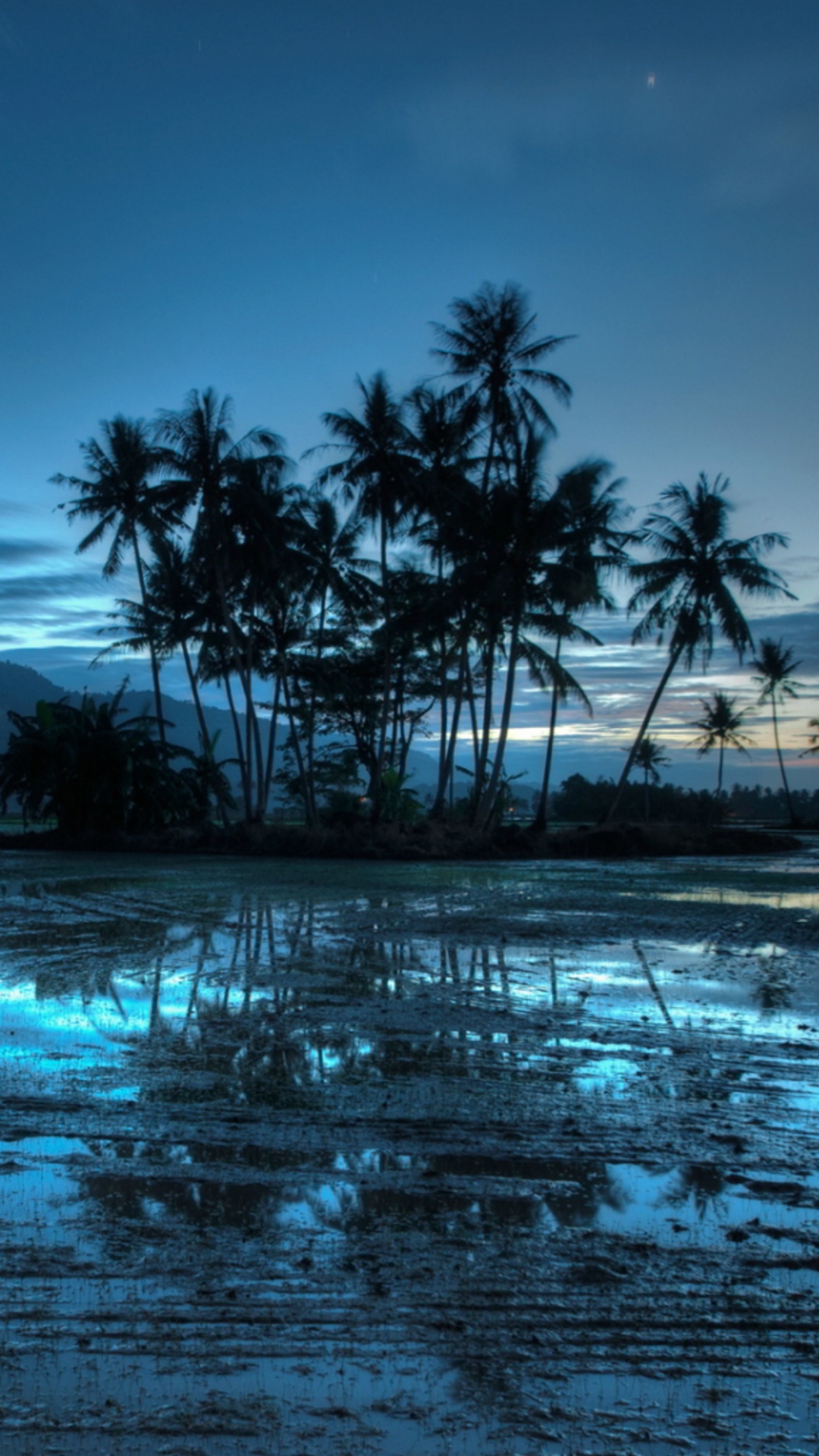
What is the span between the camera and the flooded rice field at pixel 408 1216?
7.20 ft

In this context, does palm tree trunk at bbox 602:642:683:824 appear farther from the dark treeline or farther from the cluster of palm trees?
the dark treeline

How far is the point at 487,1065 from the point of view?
4945 millimetres

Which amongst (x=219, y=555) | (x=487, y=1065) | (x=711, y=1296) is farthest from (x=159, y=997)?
(x=219, y=555)

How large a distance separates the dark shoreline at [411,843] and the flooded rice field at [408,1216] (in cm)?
1765

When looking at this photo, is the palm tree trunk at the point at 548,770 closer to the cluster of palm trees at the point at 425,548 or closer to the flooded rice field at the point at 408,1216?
the cluster of palm trees at the point at 425,548

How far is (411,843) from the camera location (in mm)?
25078

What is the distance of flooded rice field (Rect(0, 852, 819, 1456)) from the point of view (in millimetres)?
2193

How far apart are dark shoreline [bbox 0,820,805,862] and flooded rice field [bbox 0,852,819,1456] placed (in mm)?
17647

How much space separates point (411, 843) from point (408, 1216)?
22.0 meters

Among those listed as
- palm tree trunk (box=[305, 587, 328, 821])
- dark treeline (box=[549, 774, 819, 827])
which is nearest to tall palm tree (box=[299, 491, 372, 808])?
palm tree trunk (box=[305, 587, 328, 821])

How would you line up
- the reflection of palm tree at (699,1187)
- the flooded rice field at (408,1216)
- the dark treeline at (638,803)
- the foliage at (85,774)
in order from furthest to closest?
the dark treeline at (638,803) < the foliage at (85,774) < the reflection of palm tree at (699,1187) < the flooded rice field at (408,1216)

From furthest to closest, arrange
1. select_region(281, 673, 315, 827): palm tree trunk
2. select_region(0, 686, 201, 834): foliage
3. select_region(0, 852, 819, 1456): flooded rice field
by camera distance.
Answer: select_region(281, 673, 315, 827): palm tree trunk → select_region(0, 686, 201, 834): foliage → select_region(0, 852, 819, 1456): flooded rice field

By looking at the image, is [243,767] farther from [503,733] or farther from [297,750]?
[503,733]

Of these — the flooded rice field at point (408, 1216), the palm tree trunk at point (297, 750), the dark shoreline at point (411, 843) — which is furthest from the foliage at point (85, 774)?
the flooded rice field at point (408, 1216)
